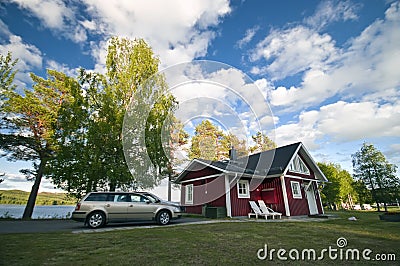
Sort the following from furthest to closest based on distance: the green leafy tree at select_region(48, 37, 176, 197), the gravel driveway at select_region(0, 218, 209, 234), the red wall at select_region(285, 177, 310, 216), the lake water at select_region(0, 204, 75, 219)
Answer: the red wall at select_region(285, 177, 310, 216) < the green leafy tree at select_region(48, 37, 176, 197) < the lake water at select_region(0, 204, 75, 219) < the gravel driveway at select_region(0, 218, 209, 234)

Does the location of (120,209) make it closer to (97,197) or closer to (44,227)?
(97,197)

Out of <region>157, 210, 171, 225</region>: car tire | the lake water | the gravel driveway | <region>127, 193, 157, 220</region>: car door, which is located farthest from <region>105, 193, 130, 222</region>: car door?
the lake water

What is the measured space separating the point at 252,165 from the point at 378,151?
23.9m

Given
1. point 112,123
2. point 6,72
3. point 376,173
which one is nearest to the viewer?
point 6,72

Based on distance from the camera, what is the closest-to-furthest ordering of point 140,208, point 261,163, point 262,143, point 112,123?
point 140,208
point 112,123
point 261,163
point 262,143

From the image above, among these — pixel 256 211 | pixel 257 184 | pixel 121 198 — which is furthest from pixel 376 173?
pixel 121 198

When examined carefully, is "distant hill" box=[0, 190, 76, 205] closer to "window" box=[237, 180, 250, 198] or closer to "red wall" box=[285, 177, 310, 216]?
"window" box=[237, 180, 250, 198]

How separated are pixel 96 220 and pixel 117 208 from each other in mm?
791

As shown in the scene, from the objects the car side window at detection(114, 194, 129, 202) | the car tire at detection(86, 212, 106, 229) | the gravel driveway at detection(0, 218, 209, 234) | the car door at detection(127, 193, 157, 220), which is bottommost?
the gravel driveway at detection(0, 218, 209, 234)

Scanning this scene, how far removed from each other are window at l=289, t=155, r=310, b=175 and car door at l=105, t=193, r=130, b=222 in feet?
40.4

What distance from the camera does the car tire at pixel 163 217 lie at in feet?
28.2

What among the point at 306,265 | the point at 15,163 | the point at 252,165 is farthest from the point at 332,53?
the point at 15,163

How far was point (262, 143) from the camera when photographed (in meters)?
30.8

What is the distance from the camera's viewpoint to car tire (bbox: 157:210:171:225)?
8.61m
